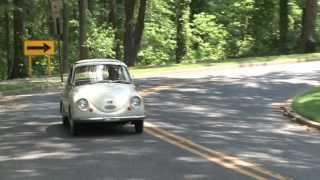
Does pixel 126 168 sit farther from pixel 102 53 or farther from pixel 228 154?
pixel 102 53

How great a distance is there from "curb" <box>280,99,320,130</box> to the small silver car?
403cm

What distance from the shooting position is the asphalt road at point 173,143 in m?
10.8

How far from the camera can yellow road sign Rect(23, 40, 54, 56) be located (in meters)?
31.1

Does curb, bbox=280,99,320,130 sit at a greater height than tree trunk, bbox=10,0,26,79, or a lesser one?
lesser

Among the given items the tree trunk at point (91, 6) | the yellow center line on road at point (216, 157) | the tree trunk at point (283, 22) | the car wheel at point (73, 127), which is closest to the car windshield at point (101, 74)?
the car wheel at point (73, 127)

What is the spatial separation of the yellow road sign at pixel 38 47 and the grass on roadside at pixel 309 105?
13.4m

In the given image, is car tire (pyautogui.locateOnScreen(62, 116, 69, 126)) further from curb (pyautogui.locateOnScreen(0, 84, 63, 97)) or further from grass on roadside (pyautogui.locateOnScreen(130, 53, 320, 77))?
grass on roadside (pyautogui.locateOnScreen(130, 53, 320, 77))

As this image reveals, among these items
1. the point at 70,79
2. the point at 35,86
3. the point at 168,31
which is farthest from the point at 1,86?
the point at 168,31

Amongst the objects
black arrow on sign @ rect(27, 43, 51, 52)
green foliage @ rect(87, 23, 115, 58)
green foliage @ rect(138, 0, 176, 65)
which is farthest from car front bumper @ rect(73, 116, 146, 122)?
green foliage @ rect(138, 0, 176, 65)

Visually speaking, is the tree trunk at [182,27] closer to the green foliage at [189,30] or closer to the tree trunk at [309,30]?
the green foliage at [189,30]

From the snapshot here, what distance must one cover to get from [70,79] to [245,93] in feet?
26.8

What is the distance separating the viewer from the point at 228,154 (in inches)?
479

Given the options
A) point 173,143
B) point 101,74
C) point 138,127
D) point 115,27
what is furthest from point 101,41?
point 173,143

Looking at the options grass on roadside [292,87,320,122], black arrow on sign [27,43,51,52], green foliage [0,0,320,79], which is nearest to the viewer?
grass on roadside [292,87,320,122]
